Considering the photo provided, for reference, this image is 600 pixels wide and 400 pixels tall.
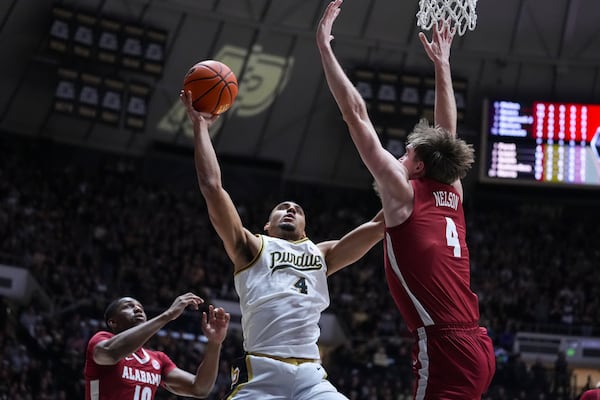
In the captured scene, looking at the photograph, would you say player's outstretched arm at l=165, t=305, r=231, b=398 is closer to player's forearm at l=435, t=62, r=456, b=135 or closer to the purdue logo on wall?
player's forearm at l=435, t=62, r=456, b=135

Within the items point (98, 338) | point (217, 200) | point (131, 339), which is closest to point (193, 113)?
point (217, 200)

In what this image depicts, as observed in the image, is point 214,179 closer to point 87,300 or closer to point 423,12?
point 423,12

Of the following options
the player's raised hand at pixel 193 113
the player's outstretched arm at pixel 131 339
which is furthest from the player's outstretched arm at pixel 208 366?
the player's raised hand at pixel 193 113

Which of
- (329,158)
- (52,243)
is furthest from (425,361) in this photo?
(329,158)

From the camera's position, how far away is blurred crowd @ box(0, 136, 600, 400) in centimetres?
1872

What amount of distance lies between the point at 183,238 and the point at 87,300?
5.00 m

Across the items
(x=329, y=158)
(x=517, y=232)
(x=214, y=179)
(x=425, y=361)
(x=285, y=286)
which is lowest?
(x=425, y=361)

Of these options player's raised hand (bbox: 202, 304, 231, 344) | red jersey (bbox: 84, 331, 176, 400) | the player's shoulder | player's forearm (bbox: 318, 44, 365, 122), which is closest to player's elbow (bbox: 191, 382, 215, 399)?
red jersey (bbox: 84, 331, 176, 400)

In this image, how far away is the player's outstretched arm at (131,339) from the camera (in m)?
6.02

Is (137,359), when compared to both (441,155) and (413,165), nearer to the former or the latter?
(413,165)

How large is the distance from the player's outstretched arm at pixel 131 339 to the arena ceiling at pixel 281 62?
1788 cm

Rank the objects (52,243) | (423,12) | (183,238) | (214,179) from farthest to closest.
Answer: (183,238) → (52,243) → (423,12) → (214,179)

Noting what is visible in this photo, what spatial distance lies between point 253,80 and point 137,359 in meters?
19.3

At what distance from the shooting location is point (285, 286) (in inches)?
231
